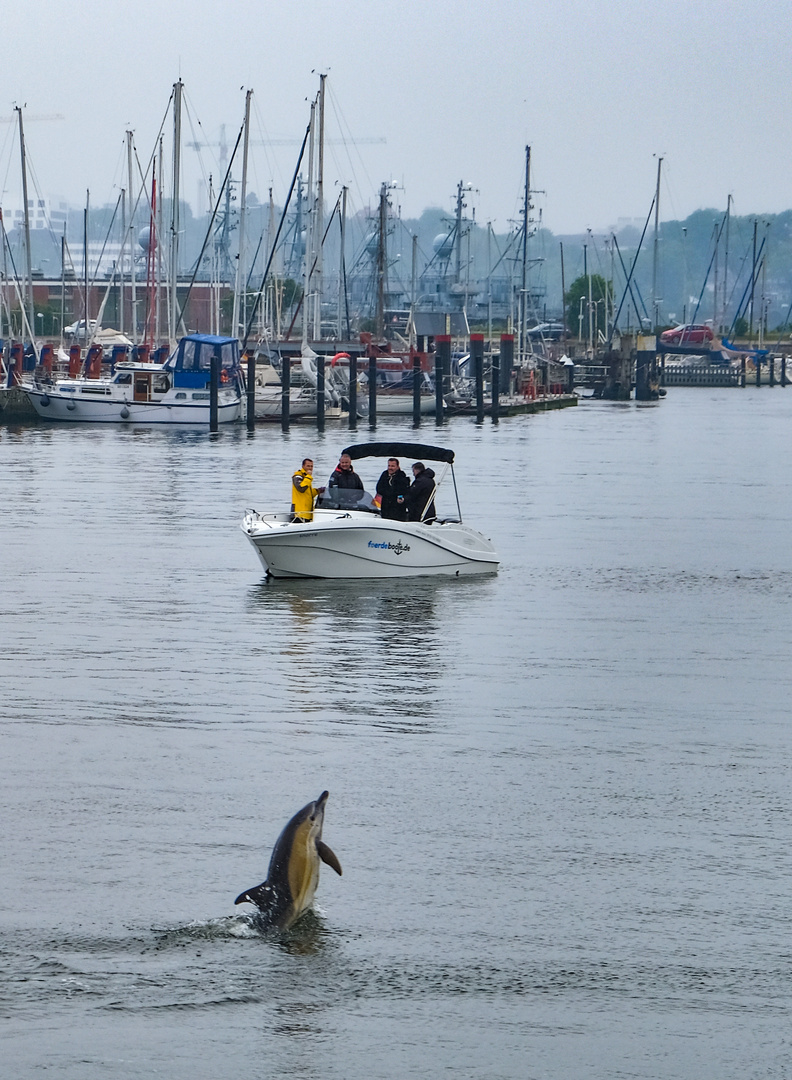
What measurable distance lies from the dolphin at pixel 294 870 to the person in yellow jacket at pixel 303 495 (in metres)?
15.2

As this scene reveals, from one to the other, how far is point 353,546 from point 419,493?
1.40 metres

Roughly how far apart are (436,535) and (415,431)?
4124 cm

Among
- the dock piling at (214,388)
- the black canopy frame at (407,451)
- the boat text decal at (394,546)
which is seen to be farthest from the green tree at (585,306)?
the boat text decal at (394,546)

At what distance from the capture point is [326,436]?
6419cm

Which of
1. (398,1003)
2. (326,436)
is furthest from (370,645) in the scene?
(326,436)

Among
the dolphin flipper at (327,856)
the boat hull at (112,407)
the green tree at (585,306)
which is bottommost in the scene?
the dolphin flipper at (327,856)

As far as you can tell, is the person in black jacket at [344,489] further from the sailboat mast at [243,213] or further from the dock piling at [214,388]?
the sailboat mast at [243,213]

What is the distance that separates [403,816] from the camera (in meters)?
13.7

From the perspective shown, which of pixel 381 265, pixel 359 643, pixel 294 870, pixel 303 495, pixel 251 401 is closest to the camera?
pixel 294 870

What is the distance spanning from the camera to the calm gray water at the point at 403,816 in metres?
9.66

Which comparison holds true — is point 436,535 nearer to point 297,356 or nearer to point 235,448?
point 235,448

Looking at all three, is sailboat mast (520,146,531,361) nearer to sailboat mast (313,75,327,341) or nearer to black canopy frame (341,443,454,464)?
sailboat mast (313,75,327,341)

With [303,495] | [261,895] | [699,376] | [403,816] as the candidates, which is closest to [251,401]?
[303,495]

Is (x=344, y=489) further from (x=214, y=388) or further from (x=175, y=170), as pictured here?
(x=175, y=170)
